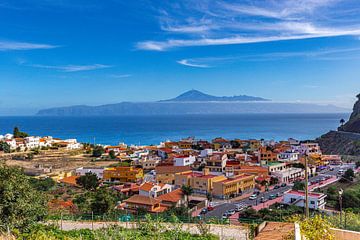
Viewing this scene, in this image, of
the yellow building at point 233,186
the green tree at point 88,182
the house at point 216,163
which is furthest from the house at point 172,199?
the house at point 216,163

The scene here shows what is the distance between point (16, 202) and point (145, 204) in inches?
498

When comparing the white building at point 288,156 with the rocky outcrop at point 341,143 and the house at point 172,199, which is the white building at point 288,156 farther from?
the house at point 172,199

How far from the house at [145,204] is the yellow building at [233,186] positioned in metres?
6.43

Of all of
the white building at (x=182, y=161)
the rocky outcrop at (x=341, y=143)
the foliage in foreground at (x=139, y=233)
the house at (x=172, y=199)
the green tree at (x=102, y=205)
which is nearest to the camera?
the foliage in foreground at (x=139, y=233)

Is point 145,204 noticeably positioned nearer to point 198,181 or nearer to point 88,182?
point 198,181

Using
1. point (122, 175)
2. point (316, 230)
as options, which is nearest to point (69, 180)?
point (122, 175)

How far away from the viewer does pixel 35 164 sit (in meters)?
40.2

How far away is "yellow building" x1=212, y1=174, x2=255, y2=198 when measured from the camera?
26594mm

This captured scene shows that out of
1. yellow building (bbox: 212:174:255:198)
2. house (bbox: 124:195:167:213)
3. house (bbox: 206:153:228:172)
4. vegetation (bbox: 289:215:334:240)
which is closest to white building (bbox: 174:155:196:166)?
house (bbox: 206:153:228:172)

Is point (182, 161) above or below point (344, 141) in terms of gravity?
below

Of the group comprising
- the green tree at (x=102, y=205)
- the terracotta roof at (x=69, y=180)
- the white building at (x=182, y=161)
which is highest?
the green tree at (x=102, y=205)

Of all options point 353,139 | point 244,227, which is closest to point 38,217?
point 244,227

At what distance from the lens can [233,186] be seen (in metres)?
27.4

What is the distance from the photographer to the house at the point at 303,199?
20.2 metres
